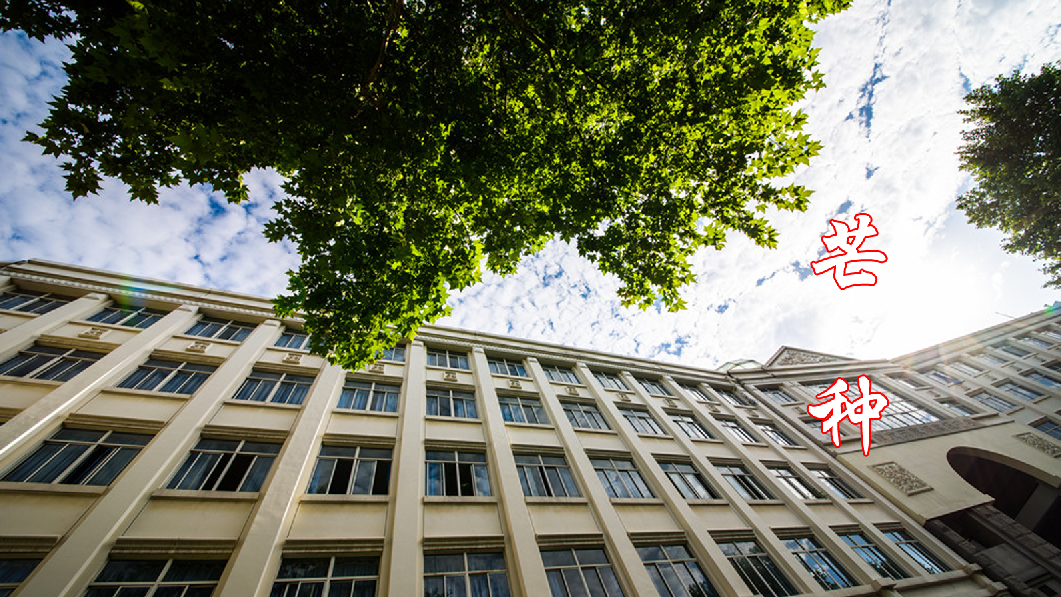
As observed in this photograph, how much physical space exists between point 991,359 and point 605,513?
38.1 metres

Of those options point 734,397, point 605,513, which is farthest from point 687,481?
point 734,397

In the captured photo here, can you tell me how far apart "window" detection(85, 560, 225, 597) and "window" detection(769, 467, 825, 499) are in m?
19.7

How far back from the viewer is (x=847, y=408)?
23.9 m

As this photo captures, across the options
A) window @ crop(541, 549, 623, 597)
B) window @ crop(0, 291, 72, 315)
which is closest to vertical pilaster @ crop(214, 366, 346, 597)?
window @ crop(541, 549, 623, 597)

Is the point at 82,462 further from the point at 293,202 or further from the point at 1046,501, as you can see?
the point at 1046,501

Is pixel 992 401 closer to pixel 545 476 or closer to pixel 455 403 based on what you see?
pixel 545 476

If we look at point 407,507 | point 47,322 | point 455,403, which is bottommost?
point 407,507

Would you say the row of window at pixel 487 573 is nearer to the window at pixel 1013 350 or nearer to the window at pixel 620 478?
the window at pixel 620 478

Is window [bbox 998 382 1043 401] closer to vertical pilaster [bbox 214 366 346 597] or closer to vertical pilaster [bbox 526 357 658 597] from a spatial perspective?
vertical pilaster [bbox 526 357 658 597]

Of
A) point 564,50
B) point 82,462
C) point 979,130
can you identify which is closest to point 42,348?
point 82,462

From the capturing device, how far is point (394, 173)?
891cm

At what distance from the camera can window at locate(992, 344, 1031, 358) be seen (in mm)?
28862

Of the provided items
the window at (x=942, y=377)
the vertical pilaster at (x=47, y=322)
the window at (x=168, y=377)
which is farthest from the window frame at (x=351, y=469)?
the window at (x=942, y=377)

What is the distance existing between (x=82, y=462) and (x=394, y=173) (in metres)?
10.5
